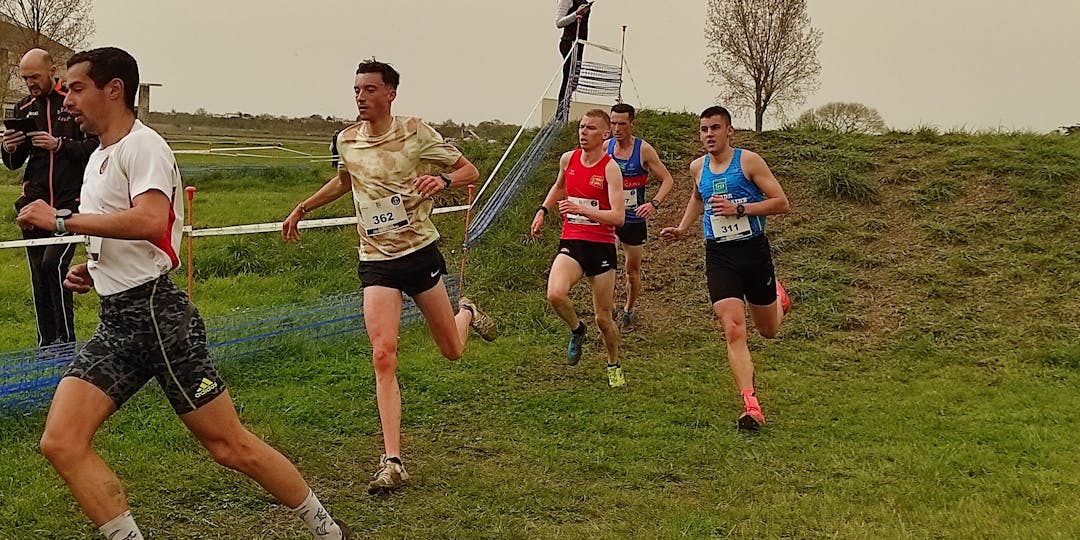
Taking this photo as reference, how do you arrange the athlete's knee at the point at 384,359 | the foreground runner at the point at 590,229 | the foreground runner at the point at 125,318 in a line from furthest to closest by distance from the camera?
the foreground runner at the point at 590,229 → the athlete's knee at the point at 384,359 → the foreground runner at the point at 125,318

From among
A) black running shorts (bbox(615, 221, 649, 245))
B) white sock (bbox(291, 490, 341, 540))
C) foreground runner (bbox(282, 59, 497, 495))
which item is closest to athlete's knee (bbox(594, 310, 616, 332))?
black running shorts (bbox(615, 221, 649, 245))

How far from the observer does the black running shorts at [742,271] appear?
5.97 meters

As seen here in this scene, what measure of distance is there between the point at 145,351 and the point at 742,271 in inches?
152

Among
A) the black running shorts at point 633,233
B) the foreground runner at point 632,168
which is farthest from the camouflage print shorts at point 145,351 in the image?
the black running shorts at point 633,233

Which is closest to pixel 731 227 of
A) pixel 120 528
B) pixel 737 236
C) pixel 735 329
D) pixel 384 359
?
pixel 737 236

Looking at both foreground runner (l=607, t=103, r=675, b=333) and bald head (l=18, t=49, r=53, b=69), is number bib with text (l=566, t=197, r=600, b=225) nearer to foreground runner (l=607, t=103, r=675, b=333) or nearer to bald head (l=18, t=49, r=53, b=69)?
foreground runner (l=607, t=103, r=675, b=333)

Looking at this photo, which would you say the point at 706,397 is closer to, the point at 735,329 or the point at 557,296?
the point at 735,329

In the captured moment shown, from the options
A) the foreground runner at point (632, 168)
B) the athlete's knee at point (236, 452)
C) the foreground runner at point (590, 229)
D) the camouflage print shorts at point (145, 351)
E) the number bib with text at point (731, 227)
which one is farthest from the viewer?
the foreground runner at point (632, 168)

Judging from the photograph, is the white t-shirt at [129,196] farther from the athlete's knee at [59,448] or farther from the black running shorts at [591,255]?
the black running shorts at [591,255]

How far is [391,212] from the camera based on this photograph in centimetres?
488

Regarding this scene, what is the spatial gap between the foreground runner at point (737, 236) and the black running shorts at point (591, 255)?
1.97 ft

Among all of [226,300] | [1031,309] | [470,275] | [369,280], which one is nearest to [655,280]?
[470,275]

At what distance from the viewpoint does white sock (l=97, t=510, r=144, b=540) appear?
123 inches

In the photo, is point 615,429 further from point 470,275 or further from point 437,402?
point 470,275
